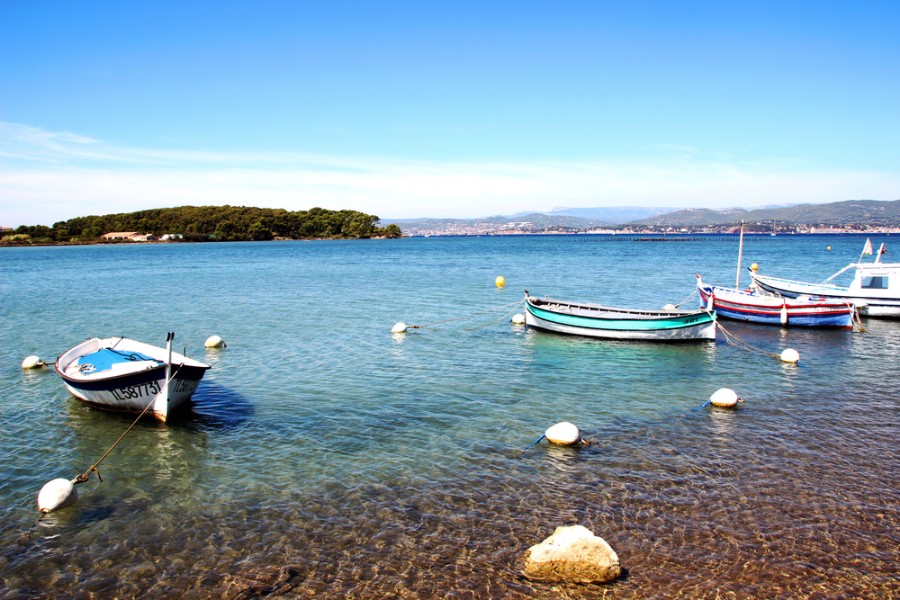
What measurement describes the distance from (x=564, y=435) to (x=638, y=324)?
13.1m

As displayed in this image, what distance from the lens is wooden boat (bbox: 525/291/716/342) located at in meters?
24.5

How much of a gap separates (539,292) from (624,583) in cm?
3805

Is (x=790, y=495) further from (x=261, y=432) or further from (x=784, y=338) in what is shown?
(x=784, y=338)

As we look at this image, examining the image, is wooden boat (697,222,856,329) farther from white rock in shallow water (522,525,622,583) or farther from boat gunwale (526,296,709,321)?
white rock in shallow water (522,525,622,583)

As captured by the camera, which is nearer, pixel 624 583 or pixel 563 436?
pixel 624 583

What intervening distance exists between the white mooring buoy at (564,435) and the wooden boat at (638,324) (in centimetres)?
1279

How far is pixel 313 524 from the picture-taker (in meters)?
9.88

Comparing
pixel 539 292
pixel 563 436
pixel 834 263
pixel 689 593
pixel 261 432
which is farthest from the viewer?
pixel 834 263

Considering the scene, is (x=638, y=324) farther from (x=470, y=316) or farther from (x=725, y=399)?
(x=470, y=316)

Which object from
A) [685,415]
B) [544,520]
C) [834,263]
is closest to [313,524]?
[544,520]

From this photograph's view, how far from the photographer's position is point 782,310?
28891mm

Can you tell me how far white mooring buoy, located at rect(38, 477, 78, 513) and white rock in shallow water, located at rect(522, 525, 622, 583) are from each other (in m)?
8.40

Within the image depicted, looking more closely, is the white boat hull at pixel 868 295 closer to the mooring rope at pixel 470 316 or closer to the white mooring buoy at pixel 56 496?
the mooring rope at pixel 470 316

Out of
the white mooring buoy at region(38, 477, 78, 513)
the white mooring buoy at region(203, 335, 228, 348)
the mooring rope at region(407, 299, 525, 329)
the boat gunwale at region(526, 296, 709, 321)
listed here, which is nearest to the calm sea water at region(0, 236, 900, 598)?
the white mooring buoy at region(38, 477, 78, 513)
